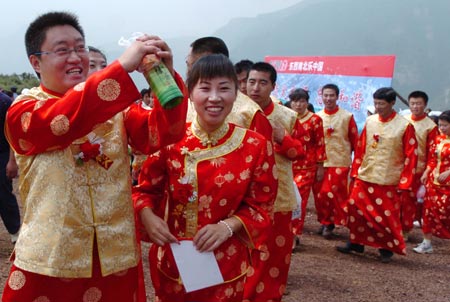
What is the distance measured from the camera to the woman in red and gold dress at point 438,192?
6559mm

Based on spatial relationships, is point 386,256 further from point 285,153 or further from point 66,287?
point 66,287

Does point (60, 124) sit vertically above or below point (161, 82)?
below

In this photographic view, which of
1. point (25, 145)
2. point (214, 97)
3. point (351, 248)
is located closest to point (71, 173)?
point (25, 145)

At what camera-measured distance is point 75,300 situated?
1881 mm

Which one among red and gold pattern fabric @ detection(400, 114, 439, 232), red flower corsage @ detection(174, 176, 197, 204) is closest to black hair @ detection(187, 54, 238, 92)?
red flower corsage @ detection(174, 176, 197, 204)

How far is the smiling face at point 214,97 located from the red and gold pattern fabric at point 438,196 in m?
5.04

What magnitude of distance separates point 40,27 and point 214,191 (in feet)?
3.25

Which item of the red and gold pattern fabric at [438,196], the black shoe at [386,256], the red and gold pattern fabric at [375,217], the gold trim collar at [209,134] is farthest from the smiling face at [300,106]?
the gold trim collar at [209,134]

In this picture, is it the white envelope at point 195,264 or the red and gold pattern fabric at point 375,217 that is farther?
the red and gold pattern fabric at point 375,217

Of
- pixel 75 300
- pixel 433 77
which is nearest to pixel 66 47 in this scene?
pixel 75 300

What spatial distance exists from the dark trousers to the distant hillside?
203ft

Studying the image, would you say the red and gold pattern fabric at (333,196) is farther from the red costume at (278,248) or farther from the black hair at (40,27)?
the black hair at (40,27)

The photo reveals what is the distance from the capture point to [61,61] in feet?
5.93

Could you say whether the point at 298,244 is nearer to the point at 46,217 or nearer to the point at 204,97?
the point at 204,97
